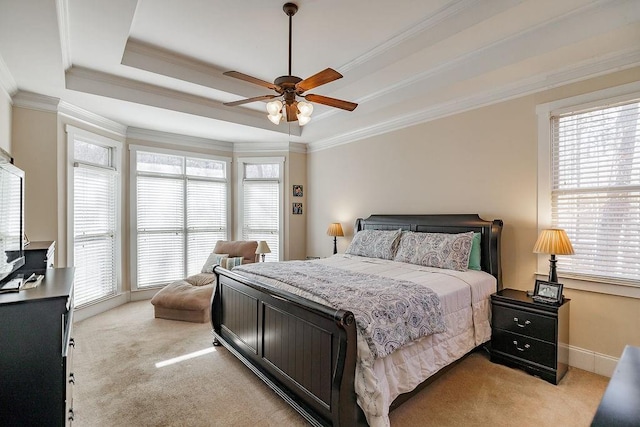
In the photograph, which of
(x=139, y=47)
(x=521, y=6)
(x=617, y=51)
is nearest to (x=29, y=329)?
(x=139, y=47)

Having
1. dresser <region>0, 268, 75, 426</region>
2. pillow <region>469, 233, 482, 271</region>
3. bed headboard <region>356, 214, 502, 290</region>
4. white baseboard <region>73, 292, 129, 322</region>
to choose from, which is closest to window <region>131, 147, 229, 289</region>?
white baseboard <region>73, 292, 129, 322</region>

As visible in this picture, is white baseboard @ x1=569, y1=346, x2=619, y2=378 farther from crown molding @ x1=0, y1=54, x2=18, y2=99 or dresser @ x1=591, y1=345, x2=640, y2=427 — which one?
crown molding @ x1=0, y1=54, x2=18, y2=99

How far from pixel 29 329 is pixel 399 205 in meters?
3.93

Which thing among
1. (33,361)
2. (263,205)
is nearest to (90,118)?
(263,205)

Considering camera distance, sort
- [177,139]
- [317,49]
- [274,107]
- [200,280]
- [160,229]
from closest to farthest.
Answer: [274,107] → [317,49] → [200,280] → [160,229] → [177,139]

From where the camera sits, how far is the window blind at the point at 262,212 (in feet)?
19.4

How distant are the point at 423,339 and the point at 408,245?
155 cm

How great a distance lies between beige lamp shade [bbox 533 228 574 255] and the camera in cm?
269

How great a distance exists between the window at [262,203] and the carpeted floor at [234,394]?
2.79 m

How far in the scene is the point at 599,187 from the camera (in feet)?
9.14

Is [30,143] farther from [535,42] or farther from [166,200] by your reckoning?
[535,42]

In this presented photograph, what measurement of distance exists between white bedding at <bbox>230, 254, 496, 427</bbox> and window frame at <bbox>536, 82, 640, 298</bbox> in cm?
67

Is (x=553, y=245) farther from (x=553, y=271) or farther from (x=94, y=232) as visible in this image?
(x=94, y=232)

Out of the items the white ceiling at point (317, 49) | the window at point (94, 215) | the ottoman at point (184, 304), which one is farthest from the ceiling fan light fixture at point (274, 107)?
the window at point (94, 215)
